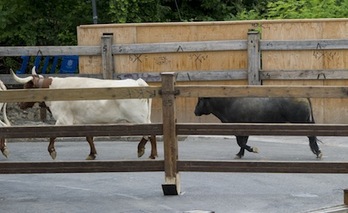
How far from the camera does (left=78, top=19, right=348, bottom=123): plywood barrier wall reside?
20078 mm

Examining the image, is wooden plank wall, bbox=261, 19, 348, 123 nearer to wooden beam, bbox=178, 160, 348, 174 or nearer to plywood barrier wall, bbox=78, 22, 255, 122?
plywood barrier wall, bbox=78, 22, 255, 122

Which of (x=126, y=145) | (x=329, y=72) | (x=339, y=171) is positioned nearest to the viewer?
(x=339, y=171)

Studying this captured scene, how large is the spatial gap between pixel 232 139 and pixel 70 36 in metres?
7.30

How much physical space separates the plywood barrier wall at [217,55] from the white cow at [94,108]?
11.0 ft

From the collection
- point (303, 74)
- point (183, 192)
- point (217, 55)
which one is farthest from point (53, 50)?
point (183, 192)

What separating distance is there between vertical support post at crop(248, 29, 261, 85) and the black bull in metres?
3.01

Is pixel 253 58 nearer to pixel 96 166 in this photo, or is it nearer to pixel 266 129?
pixel 266 129

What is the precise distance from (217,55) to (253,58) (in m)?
0.75

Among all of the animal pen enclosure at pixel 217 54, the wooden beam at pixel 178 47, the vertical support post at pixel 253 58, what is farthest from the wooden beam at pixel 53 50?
the vertical support post at pixel 253 58

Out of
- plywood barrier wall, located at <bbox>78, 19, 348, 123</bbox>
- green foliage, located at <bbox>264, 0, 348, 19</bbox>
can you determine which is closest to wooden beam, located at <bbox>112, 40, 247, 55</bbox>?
plywood barrier wall, located at <bbox>78, 19, 348, 123</bbox>

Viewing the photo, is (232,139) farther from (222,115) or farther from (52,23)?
(52,23)

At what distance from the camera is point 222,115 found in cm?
1717

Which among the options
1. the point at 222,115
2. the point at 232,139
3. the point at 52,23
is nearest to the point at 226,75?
the point at 232,139

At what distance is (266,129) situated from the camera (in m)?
12.0
